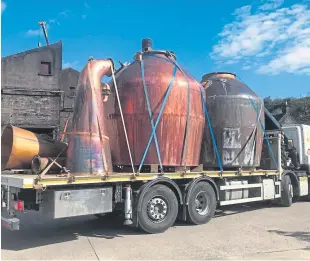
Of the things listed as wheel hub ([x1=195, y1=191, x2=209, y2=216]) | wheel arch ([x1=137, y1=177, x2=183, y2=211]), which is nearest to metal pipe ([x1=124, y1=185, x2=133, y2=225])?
wheel arch ([x1=137, y1=177, x2=183, y2=211])

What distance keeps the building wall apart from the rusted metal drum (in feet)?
69.7

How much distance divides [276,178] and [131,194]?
20.5 ft

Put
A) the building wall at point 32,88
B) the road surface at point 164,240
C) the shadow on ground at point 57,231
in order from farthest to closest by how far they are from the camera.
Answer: the building wall at point 32,88 → the shadow on ground at point 57,231 → the road surface at point 164,240

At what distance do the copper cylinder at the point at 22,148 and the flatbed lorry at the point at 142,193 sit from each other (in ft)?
1.51

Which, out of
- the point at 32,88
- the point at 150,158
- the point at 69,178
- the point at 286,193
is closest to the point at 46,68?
the point at 32,88

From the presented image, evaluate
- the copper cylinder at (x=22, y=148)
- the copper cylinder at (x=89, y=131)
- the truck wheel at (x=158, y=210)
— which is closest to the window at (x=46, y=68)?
the copper cylinder at (x=22, y=148)

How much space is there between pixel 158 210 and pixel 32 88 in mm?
24172

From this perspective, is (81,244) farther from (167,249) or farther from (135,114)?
(135,114)

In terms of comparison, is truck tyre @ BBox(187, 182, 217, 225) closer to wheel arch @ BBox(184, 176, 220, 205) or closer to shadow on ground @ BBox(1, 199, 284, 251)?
wheel arch @ BBox(184, 176, 220, 205)

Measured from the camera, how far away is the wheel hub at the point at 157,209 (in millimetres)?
8156

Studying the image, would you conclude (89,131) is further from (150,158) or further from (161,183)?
(161,183)

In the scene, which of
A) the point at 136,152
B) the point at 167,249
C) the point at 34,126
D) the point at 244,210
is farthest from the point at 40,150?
the point at 34,126

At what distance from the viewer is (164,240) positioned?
754cm

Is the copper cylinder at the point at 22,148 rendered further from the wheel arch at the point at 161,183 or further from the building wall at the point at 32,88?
the building wall at the point at 32,88
